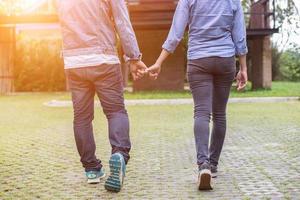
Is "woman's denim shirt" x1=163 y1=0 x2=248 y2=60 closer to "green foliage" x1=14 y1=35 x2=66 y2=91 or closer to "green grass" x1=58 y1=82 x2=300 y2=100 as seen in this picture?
"green grass" x1=58 y1=82 x2=300 y2=100

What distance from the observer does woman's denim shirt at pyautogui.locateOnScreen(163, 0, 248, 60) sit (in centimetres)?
501

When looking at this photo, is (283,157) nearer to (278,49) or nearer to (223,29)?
(223,29)

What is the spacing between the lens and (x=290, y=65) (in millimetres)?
33938

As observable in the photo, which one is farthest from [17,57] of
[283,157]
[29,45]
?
[283,157]

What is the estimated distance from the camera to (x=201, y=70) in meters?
5.01

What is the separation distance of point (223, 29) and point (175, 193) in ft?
4.46

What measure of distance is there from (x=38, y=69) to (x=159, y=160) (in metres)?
17.4

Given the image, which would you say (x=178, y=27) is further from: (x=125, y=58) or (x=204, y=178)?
(x=204, y=178)

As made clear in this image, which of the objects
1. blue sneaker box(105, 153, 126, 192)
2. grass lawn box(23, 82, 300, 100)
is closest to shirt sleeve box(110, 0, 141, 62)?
blue sneaker box(105, 153, 126, 192)

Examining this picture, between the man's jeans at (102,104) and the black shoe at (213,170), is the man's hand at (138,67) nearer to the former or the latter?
the man's jeans at (102,104)

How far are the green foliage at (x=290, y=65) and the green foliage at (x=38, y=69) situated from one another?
48.2 feet

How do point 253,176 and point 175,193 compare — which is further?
point 253,176

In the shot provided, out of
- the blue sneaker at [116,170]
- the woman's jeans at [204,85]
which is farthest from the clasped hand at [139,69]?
the blue sneaker at [116,170]

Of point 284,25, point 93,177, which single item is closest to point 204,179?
point 93,177
